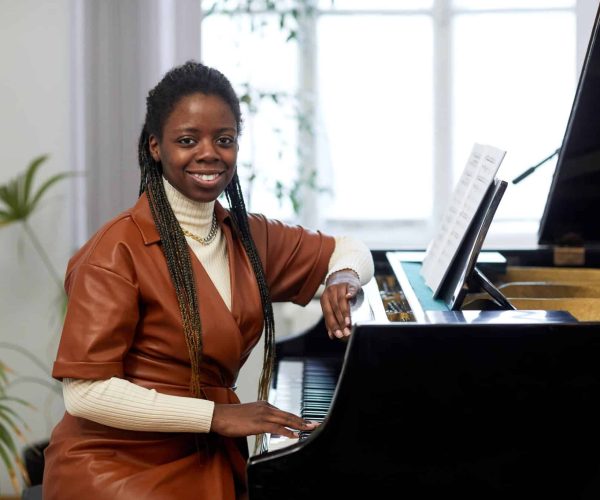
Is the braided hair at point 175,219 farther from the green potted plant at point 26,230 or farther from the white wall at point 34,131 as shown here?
the white wall at point 34,131

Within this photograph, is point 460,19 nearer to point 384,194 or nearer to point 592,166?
point 384,194

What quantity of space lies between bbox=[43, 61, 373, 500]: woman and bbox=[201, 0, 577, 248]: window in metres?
2.30

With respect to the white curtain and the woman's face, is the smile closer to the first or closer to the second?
the woman's face

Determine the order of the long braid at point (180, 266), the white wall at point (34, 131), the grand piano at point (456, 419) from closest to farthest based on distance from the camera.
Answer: the grand piano at point (456, 419) → the long braid at point (180, 266) → the white wall at point (34, 131)

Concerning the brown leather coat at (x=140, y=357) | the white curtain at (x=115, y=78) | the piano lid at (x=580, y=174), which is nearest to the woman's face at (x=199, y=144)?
the brown leather coat at (x=140, y=357)

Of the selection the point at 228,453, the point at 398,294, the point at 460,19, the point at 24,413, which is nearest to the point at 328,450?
the point at 228,453

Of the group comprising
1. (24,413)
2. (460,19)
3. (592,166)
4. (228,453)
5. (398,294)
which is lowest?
(24,413)

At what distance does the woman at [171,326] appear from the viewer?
1.80 meters

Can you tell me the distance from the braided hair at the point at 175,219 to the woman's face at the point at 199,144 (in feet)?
0.07

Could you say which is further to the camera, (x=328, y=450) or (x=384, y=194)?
(x=384, y=194)

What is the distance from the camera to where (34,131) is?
3.79m

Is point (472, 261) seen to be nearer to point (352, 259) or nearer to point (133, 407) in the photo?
point (352, 259)

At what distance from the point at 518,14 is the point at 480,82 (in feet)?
1.09

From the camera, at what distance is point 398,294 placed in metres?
2.35
